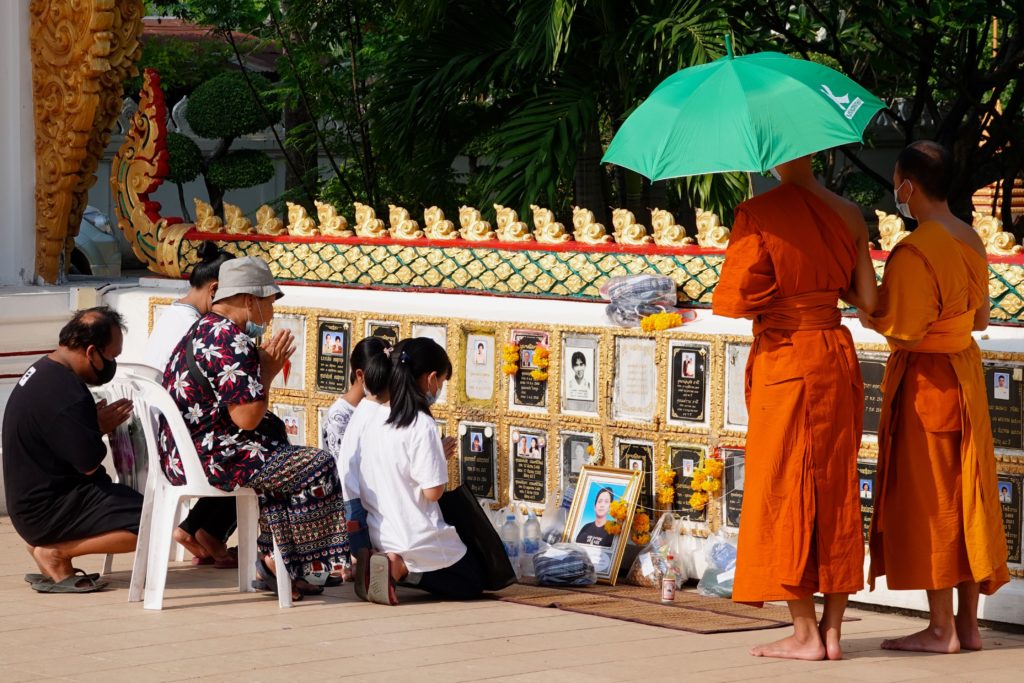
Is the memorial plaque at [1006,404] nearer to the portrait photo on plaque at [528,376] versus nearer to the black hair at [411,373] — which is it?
the portrait photo on plaque at [528,376]

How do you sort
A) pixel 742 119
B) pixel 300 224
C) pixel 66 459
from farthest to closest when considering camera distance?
pixel 300 224 < pixel 66 459 < pixel 742 119

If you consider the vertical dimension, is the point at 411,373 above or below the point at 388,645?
above

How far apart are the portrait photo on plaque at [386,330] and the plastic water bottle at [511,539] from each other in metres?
1.09

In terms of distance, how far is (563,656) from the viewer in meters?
5.41

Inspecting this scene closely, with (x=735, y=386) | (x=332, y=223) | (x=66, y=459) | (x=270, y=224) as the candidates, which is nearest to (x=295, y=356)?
(x=332, y=223)

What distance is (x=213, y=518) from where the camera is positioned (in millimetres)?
6988

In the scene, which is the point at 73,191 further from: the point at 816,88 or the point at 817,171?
the point at 817,171

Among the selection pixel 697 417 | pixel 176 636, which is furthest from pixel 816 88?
pixel 176 636

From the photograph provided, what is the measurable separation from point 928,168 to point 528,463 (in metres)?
2.45

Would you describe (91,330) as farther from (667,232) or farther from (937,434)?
(937,434)

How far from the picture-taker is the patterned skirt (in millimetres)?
6160

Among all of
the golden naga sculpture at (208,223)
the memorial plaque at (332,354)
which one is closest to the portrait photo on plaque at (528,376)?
the memorial plaque at (332,354)

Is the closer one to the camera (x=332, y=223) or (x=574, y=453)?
(x=574, y=453)

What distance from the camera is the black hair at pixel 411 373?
6.25 meters
